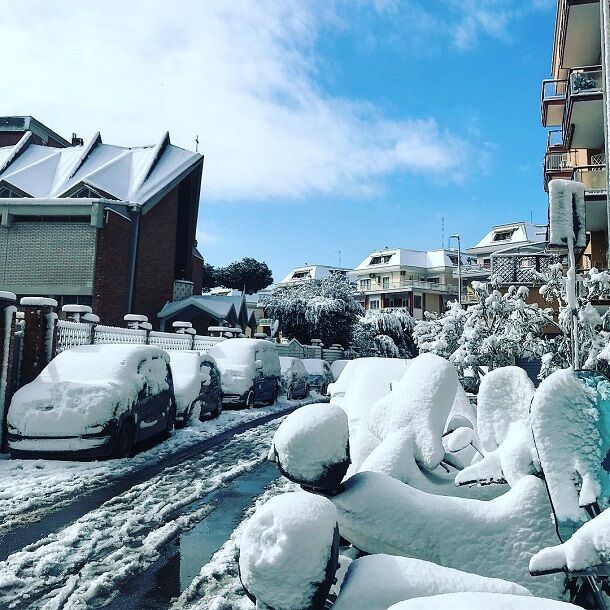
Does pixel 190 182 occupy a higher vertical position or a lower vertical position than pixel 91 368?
higher

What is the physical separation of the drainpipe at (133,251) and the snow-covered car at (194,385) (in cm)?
1346

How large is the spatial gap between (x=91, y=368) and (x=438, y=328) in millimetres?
11485

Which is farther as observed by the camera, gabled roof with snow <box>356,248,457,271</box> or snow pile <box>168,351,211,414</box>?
gabled roof with snow <box>356,248,457,271</box>

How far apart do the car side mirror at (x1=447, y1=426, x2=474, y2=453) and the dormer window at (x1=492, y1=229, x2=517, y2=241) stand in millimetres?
55170

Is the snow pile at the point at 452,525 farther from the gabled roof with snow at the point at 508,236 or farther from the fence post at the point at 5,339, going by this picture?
the gabled roof with snow at the point at 508,236

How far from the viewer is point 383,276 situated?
6269 centimetres

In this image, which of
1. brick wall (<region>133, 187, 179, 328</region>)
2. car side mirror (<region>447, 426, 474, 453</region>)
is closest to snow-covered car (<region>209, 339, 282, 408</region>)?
brick wall (<region>133, 187, 179, 328</region>)

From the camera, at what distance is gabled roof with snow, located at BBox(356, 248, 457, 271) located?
61219mm

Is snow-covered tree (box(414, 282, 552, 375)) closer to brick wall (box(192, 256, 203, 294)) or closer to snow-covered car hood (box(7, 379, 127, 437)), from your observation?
snow-covered car hood (box(7, 379, 127, 437))

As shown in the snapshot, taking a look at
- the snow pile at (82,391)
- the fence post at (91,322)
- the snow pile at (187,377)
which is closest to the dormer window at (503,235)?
the snow pile at (187,377)

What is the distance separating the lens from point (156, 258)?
2752 cm

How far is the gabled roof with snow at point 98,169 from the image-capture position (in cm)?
2616

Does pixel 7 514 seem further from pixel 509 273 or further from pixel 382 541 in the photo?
pixel 509 273

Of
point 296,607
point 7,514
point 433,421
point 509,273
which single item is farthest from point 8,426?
point 509,273
